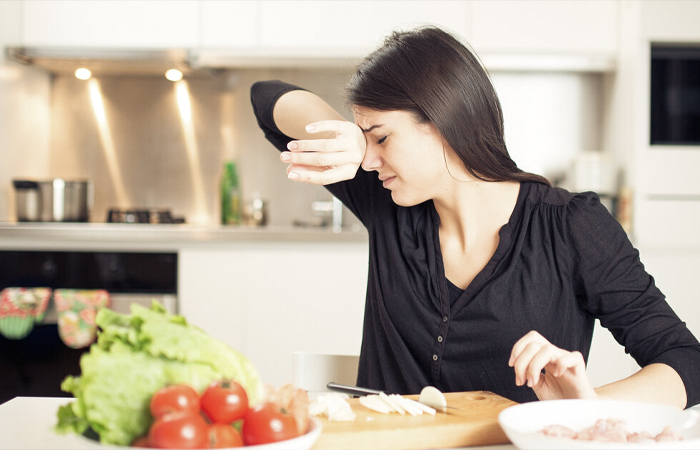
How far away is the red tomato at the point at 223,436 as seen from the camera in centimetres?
59

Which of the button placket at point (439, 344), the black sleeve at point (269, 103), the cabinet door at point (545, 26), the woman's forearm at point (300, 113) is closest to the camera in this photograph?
the button placket at point (439, 344)

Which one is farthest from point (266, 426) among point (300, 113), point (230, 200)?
point (230, 200)

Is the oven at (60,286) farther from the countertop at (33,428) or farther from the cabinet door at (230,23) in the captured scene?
the countertop at (33,428)

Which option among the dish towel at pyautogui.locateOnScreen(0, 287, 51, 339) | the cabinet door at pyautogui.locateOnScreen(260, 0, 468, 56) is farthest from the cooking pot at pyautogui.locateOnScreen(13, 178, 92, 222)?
the cabinet door at pyautogui.locateOnScreen(260, 0, 468, 56)

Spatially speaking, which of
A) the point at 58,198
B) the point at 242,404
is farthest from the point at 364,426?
the point at 58,198

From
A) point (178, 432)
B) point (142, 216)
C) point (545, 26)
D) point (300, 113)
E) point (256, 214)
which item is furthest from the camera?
point (256, 214)

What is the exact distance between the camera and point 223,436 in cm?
60

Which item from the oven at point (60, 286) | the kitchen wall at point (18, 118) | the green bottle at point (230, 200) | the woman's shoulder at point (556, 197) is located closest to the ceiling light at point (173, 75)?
the green bottle at point (230, 200)

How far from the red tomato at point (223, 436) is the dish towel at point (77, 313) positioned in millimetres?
2126

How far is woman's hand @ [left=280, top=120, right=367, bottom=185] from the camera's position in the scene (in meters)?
1.04

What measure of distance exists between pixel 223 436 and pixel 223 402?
3 cm

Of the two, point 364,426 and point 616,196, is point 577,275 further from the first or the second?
point 616,196

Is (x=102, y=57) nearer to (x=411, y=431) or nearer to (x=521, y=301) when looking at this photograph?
(x=521, y=301)

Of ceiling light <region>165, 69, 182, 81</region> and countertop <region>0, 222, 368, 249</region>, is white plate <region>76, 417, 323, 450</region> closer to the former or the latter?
countertop <region>0, 222, 368, 249</region>
